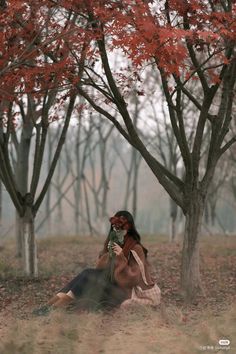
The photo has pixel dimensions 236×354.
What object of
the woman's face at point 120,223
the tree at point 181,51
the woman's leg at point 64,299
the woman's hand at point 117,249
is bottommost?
the woman's leg at point 64,299

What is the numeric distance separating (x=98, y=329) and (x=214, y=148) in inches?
142

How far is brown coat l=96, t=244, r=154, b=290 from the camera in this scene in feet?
24.9

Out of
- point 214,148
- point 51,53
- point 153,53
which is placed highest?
point 51,53

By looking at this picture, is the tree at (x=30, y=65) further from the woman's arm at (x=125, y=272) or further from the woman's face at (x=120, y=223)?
the woman's arm at (x=125, y=272)

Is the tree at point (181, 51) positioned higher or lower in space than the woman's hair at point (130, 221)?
higher

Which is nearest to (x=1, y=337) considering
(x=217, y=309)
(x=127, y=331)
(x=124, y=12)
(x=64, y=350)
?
(x=64, y=350)

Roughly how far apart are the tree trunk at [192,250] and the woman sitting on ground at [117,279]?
4.07 ft

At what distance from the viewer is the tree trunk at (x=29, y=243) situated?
1033 cm

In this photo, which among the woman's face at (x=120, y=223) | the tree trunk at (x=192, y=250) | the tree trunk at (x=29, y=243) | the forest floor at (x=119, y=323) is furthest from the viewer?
the tree trunk at (x=29, y=243)

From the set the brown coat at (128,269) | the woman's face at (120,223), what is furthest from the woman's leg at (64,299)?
the woman's face at (120,223)

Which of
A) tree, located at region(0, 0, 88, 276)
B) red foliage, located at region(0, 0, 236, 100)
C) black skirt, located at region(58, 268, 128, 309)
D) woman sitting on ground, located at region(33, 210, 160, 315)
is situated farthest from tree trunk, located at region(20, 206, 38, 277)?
black skirt, located at region(58, 268, 128, 309)

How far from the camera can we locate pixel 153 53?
23.1ft

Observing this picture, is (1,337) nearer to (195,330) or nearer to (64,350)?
(64,350)

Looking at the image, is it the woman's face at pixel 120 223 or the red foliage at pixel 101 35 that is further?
the woman's face at pixel 120 223
